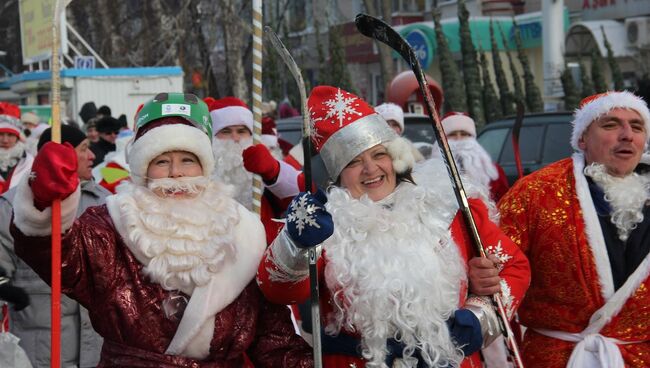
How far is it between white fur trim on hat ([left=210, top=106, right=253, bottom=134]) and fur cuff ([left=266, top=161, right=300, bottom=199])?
130cm

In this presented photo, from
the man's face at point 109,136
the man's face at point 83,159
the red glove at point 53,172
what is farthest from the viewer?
the man's face at point 109,136

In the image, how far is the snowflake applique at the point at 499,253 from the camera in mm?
3883

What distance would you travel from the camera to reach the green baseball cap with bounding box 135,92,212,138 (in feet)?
12.0

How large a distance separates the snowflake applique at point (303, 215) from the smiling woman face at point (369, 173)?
668mm

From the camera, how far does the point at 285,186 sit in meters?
5.66

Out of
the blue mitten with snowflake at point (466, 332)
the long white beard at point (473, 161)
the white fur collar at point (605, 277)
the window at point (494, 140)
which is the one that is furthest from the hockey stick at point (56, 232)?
the window at point (494, 140)

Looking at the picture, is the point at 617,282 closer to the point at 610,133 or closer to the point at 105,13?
the point at 610,133

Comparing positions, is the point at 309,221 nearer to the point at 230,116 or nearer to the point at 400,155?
the point at 400,155

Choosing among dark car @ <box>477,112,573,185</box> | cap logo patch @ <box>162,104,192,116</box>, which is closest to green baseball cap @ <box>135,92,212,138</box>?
cap logo patch @ <box>162,104,192,116</box>

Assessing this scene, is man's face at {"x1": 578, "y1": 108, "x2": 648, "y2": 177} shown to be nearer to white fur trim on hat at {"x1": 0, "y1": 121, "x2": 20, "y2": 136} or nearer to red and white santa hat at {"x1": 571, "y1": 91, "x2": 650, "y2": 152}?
red and white santa hat at {"x1": 571, "y1": 91, "x2": 650, "y2": 152}

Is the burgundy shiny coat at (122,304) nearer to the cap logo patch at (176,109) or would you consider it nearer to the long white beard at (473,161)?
the cap logo patch at (176,109)

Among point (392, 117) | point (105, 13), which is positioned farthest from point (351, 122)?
point (105, 13)

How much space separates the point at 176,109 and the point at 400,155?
846mm

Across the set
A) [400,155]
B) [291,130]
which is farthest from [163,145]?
[291,130]
